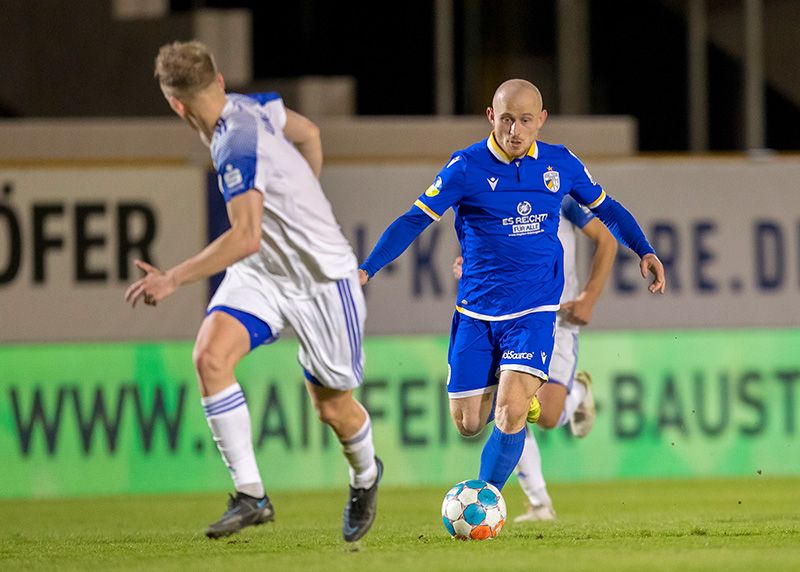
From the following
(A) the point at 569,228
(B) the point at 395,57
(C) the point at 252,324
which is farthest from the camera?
(B) the point at 395,57

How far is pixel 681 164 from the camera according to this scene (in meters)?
11.5

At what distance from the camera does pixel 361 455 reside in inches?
244

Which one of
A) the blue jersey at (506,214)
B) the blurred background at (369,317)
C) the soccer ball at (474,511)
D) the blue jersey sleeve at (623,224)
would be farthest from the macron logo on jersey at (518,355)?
the blurred background at (369,317)

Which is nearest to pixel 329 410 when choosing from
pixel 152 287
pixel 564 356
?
pixel 152 287

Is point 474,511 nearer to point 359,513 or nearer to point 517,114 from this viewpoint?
point 359,513

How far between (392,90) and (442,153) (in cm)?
185

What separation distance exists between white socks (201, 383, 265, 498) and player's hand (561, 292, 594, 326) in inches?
92.0

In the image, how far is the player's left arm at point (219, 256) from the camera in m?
5.39

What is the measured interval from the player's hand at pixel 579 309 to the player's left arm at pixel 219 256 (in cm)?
257

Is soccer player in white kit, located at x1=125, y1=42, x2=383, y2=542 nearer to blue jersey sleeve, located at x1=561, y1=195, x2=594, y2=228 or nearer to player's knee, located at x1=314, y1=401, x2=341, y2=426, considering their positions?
player's knee, located at x1=314, y1=401, x2=341, y2=426

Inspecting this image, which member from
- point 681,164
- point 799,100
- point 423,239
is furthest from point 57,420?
point 799,100

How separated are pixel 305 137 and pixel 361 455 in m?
1.20

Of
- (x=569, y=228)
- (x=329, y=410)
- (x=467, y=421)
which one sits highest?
(x=569, y=228)

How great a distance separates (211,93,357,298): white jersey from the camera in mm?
5840
